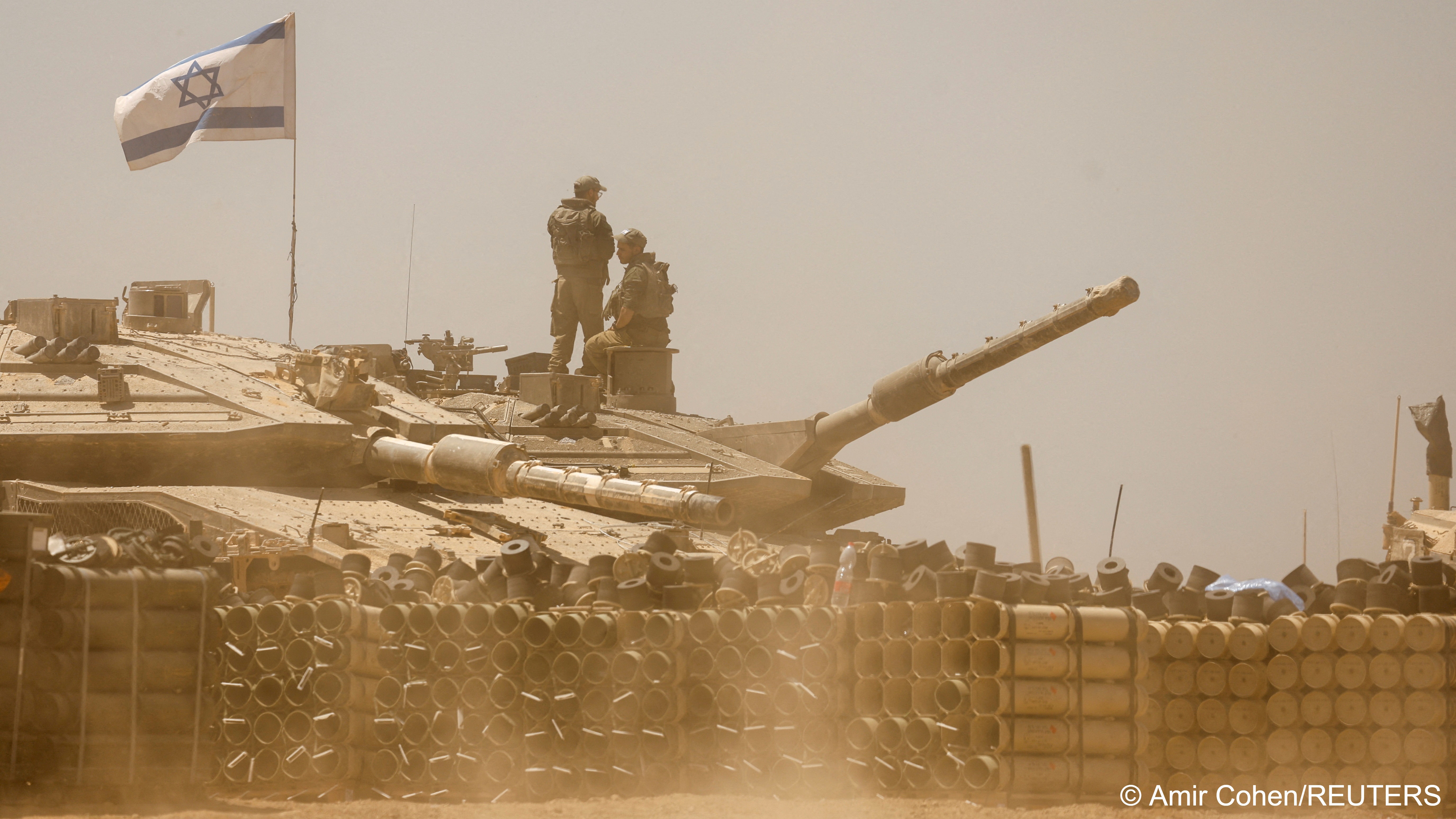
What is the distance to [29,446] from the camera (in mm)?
11359

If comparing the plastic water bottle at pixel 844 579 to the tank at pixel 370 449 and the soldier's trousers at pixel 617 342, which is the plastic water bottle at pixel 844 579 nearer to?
the tank at pixel 370 449

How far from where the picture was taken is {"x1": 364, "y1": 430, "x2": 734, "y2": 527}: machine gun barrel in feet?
35.1

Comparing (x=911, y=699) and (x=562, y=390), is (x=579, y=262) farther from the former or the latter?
(x=911, y=699)

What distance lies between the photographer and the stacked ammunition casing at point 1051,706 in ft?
27.0

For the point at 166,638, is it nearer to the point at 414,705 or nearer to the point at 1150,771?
the point at 414,705

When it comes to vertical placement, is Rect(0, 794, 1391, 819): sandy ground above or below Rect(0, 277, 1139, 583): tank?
below

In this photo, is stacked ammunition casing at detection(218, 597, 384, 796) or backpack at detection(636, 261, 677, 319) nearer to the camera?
stacked ammunition casing at detection(218, 597, 384, 796)

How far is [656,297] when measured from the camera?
18.5 m

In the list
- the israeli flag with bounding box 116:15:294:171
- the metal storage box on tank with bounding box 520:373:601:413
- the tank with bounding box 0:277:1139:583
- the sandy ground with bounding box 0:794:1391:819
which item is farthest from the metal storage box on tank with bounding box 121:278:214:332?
the sandy ground with bounding box 0:794:1391:819

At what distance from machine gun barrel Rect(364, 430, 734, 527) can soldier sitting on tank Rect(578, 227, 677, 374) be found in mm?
6316

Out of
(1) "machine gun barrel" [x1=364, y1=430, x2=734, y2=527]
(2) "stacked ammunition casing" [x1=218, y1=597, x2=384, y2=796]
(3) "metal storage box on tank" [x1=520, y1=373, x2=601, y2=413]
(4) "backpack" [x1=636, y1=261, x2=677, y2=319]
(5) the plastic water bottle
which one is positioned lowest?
(2) "stacked ammunition casing" [x1=218, y1=597, x2=384, y2=796]

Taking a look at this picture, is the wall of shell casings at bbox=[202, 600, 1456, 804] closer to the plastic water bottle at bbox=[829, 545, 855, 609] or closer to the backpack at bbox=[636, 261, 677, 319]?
the plastic water bottle at bbox=[829, 545, 855, 609]

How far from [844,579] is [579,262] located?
36.1 ft

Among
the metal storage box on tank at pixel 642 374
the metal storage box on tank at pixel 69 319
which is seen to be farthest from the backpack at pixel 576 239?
the metal storage box on tank at pixel 69 319
